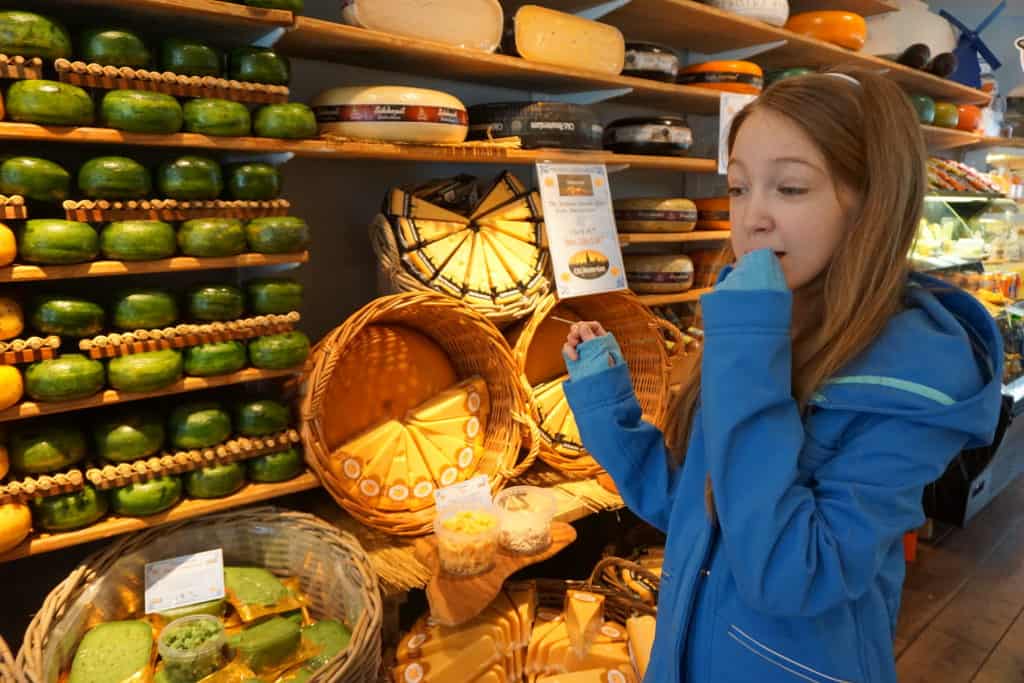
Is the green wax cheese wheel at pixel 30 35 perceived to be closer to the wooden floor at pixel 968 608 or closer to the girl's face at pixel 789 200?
the girl's face at pixel 789 200

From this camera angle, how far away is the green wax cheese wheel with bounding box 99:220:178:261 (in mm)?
1317

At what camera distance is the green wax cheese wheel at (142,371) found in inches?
53.0

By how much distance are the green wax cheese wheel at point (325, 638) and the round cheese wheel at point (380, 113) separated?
43.2 inches

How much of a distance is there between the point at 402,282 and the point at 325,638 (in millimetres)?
821

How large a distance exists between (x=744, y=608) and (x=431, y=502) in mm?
965

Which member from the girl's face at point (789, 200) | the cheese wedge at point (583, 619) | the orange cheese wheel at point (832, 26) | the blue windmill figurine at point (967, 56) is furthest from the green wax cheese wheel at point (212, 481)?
the blue windmill figurine at point (967, 56)

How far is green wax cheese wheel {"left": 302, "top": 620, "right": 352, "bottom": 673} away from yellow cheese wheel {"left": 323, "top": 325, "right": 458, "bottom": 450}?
467 millimetres

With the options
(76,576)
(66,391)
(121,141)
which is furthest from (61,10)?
(76,576)

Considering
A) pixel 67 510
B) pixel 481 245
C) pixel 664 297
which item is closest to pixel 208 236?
pixel 67 510

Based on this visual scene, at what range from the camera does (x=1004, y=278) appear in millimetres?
3955

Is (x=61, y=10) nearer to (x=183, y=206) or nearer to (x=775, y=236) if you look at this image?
(x=183, y=206)

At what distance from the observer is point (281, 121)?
1465mm

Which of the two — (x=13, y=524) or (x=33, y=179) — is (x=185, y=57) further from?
(x=13, y=524)

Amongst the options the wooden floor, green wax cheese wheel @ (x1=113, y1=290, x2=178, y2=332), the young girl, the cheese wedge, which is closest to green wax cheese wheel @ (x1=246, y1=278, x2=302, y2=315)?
green wax cheese wheel @ (x1=113, y1=290, x2=178, y2=332)
